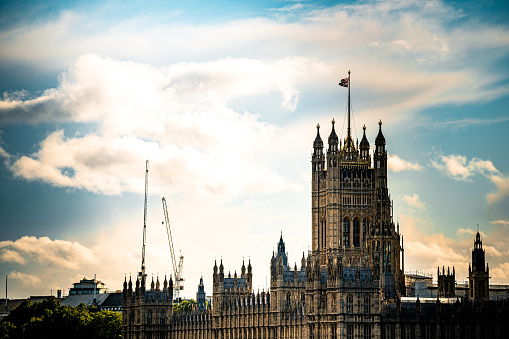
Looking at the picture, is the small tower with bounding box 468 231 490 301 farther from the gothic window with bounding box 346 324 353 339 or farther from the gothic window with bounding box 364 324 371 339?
the gothic window with bounding box 346 324 353 339

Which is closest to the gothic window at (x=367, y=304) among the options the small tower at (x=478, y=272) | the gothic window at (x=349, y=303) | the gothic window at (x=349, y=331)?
the gothic window at (x=349, y=303)

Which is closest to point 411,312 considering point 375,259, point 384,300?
point 384,300

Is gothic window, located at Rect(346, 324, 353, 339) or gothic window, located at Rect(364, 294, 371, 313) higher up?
gothic window, located at Rect(364, 294, 371, 313)

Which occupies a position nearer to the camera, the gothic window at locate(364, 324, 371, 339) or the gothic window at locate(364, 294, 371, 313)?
the gothic window at locate(364, 324, 371, 339)

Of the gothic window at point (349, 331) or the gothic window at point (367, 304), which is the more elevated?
the gothic window at point (367, 304)

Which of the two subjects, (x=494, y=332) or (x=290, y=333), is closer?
(x=494, y=332)

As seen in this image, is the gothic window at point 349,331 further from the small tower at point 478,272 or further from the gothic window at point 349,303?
the small tower at point 478,272

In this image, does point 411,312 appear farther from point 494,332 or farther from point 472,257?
point 472,257

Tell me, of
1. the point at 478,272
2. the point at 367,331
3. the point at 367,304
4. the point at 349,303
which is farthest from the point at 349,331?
the point at 478,272

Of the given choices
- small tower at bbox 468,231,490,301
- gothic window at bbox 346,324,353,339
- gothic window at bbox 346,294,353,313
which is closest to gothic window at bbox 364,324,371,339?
gothic window at bbox 346,324,353,339

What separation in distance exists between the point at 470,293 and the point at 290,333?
33.1 meters

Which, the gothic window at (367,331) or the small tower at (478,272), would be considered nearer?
the gothic window at (367,331)

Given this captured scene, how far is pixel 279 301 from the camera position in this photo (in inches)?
7648

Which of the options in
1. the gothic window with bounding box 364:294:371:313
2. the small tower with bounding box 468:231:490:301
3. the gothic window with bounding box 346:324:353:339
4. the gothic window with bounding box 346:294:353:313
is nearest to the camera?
the gothic window with bounding box 346:324:353:339
